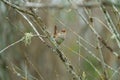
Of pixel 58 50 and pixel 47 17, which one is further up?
pixel 47 17

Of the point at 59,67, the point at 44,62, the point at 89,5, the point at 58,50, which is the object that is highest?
the point at 44,62

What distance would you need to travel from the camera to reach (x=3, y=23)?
5430mm

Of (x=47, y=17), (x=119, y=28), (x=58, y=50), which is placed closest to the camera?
(x=58, y=50)

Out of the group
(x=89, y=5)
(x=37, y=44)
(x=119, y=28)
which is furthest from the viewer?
(x=37, y=44)

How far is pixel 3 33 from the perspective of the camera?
5605 millimetres

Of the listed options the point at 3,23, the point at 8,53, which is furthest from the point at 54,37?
the point at 8,53

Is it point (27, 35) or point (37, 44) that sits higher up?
point (37, 44)

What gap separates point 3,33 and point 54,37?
359 cm

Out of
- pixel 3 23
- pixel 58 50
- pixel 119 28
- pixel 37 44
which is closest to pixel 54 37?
pixel 58 50

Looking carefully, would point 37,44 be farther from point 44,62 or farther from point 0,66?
point 0,66

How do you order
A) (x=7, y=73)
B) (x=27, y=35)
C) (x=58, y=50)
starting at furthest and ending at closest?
(x=7, y=73) < (x=58, y=50) < (x=27, y=35)

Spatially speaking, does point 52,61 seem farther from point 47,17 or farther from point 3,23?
point 3,23

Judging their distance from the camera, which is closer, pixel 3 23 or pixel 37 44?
pixel 3 23

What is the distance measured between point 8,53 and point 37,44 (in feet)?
2.15
